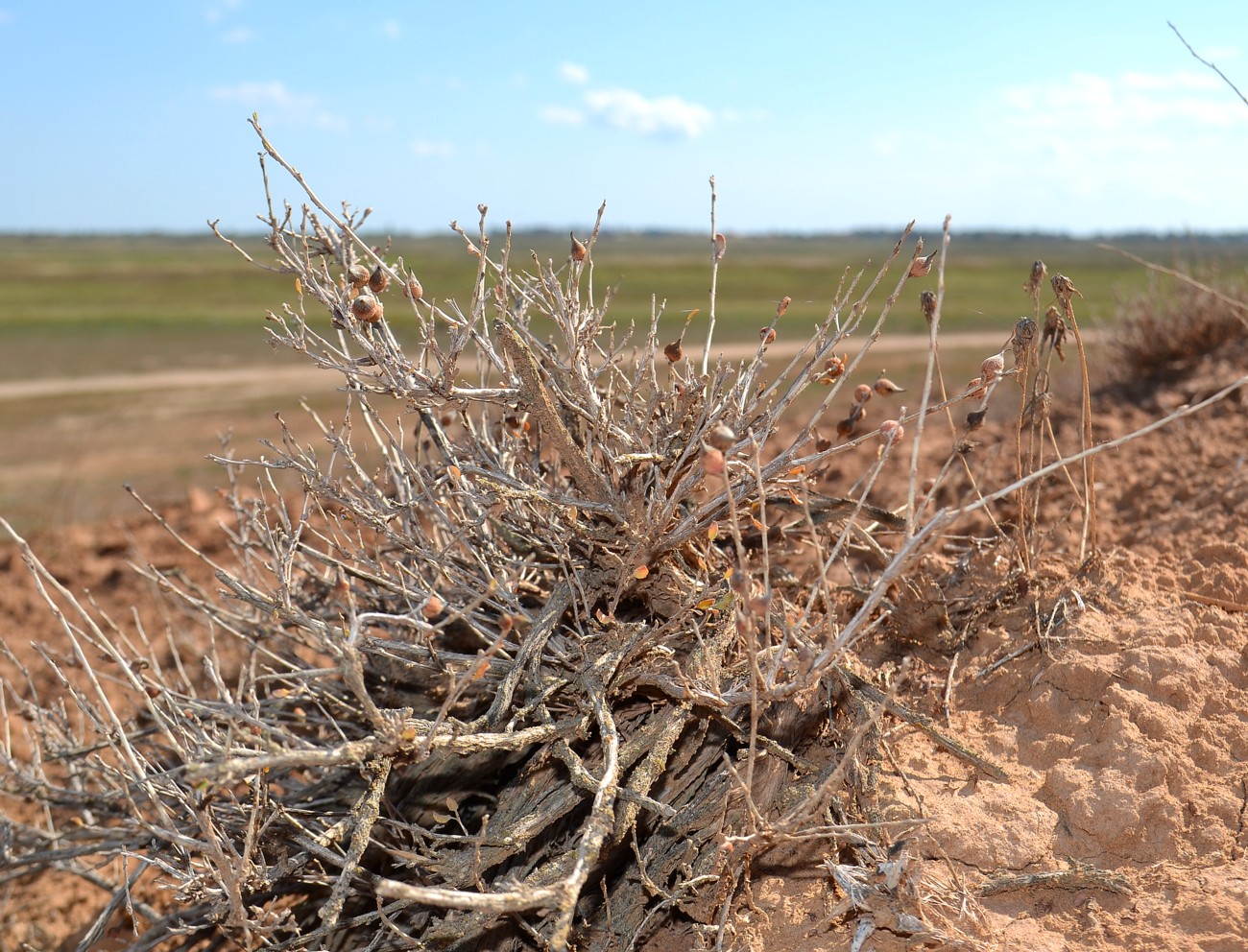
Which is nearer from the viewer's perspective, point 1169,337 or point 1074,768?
point 1074,768

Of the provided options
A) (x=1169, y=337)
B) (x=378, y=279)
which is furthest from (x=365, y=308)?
(x=1169, y=337)

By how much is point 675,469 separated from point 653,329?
0.54m

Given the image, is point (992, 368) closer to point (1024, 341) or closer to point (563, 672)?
point (1024, 341)

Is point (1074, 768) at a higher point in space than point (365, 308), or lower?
lower

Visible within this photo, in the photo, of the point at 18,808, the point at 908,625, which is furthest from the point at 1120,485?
the point at 18,808

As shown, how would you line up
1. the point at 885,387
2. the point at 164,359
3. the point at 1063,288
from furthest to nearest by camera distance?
the point at 164,359, the point at 885,387, the point at 1063,288

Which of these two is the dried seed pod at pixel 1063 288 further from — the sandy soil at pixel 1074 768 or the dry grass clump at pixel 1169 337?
the dry grass clump at pixel 1169 337

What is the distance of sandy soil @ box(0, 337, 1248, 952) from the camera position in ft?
6.04

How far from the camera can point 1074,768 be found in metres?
→ 2.11

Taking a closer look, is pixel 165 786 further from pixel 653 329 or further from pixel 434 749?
pixel 653 329

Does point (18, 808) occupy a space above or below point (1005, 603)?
below

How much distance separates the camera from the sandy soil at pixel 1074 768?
184 cm

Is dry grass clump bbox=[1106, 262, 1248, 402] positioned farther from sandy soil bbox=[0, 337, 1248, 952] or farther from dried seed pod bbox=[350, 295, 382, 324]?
dried seed pod bbox=[350, 295, 382, 324]

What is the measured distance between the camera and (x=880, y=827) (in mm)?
1990
